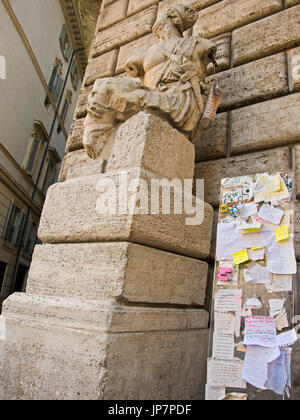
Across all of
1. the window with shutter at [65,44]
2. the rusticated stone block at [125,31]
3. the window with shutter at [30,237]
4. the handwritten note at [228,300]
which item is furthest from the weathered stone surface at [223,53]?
the window with shutter at [65,44]

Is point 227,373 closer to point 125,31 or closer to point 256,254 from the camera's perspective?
point 256,254

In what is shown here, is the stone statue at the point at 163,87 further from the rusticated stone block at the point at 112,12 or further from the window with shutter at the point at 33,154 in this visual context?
the window with shutter at the point at 33,154

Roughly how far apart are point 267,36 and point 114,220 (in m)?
2.39

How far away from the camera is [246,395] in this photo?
1.58 m

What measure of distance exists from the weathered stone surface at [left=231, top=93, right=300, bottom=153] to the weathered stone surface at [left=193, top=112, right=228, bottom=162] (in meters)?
0.08

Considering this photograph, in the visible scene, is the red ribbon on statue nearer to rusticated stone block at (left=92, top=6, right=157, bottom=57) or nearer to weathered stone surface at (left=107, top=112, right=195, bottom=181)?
weathered stone surface at (left=107, top=112, right=195, bottom=181)

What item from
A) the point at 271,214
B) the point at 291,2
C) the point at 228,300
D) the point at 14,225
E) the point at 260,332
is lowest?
the point at 260,332

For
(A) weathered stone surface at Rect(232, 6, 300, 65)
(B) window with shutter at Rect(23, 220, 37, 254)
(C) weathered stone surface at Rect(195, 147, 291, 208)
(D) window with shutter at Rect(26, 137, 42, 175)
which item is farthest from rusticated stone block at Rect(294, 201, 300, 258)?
(B) window with shutter at Rect(23, 220, 37, 254)

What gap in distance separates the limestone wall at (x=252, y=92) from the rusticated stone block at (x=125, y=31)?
676mm

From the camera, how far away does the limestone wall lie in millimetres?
2471

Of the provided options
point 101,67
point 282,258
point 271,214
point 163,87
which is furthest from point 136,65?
point 282,258

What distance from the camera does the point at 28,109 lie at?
13719mm

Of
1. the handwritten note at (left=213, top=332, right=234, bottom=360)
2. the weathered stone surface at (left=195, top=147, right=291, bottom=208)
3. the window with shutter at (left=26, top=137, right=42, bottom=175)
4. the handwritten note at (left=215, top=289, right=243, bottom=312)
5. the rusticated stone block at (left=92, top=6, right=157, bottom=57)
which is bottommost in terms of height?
the handwritten note at (left=213, top=332, right=234, bottom=360)
